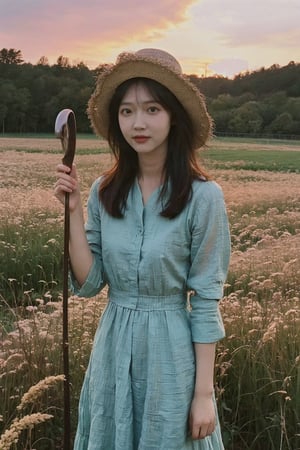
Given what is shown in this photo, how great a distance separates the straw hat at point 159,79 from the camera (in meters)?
1.89

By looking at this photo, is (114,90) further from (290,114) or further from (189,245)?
(290,114)

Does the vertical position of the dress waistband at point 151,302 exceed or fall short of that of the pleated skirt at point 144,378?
it exceeds it

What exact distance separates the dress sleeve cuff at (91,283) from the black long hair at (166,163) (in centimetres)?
20

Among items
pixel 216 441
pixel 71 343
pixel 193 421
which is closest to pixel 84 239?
pixel 193 421

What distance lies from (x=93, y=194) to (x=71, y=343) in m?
1.32

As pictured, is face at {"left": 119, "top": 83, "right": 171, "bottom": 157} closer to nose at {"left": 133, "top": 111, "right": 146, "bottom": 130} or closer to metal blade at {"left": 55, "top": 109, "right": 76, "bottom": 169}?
nose at {"left": 133, "top": 111, "right": 146, "bottom": 130}

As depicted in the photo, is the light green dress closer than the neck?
Yes

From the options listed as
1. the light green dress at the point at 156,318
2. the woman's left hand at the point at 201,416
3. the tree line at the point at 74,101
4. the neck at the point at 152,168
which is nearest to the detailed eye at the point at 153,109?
the neck at the point at 152,168

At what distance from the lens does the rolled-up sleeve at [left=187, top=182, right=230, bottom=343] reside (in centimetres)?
184

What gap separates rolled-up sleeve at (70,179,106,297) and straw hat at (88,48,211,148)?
0.34 metres

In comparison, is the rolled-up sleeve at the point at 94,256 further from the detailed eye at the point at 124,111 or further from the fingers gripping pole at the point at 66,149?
the detailed eye at the point at 124,111

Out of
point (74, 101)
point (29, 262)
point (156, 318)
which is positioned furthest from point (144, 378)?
point (74, 101)

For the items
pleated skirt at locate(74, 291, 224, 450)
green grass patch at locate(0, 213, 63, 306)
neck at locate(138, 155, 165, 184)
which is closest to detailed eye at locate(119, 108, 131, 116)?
neck at locate(138, 155, 165, 184)

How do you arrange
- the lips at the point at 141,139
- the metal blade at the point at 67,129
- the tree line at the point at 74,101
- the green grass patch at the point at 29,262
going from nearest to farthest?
the metal blade at the point at 67,129 < the lips at the point at 141,139 < the green grass patch at the point at 29,262 < the tree line at the point at 74,101
